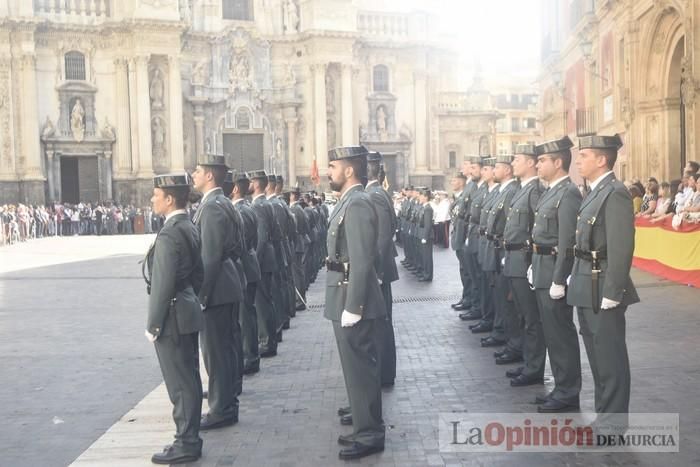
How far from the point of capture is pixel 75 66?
3991 centimetres

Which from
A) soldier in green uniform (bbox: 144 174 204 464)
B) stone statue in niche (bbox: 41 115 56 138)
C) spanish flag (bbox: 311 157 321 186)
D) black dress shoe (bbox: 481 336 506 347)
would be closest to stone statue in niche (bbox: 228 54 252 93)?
spanish flag (bbox: 311 157 321 186)

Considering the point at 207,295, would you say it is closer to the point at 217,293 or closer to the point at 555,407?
the point at 217,293

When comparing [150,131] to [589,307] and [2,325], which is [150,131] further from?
[589,307]

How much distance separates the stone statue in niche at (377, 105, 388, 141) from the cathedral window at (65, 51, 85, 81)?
1535 centimetres

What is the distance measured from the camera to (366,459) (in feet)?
20.8

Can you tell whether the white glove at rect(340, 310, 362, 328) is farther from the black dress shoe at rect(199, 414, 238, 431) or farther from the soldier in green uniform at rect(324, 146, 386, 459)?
the black dress shoe at rect(199, 414, 238, 431)

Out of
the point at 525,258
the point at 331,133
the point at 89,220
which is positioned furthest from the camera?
the point at 331,133

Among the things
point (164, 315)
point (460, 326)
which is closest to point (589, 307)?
point (164, 315)

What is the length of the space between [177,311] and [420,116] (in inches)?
1589

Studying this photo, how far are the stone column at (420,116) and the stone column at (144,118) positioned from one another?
14.4 m

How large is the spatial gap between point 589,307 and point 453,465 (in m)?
1.63

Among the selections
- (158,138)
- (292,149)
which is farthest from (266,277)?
(292,149)

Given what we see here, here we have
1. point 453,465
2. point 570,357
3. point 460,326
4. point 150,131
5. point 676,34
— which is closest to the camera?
point 453,465

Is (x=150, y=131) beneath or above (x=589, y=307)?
above
